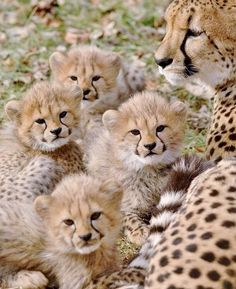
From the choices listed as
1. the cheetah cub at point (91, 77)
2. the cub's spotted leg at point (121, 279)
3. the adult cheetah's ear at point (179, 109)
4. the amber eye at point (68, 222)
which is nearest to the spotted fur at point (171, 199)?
the cub's spotted leg at point (121, 279)

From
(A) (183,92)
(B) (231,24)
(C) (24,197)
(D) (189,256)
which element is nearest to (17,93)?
(A) (183,92)

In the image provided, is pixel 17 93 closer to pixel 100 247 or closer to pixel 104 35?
pixel 104 35

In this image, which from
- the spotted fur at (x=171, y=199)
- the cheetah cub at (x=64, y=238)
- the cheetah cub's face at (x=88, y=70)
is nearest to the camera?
the spotted fur at (x=171, y=199)

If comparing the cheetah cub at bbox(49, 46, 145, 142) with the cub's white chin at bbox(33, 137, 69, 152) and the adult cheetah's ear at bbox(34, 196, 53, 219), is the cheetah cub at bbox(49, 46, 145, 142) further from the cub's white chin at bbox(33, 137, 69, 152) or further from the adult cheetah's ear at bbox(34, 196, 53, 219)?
the adult cheetah's ear at bbox(34, 196, 53, 219)

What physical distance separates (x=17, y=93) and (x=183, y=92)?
3.59ft

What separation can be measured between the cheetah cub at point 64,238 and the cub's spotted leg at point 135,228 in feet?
1.97

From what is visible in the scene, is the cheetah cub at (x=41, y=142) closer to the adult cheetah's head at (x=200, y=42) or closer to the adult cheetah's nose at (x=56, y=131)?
the adult cheetah's nose at (x=56, y=131)

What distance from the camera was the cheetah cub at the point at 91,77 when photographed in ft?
18.3

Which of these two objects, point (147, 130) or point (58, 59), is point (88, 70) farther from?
point (147, 130)

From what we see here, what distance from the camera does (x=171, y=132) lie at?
471 centimetres

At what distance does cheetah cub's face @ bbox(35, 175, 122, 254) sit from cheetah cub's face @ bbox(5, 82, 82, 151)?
87 cm

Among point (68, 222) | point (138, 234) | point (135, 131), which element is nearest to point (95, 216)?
point (68, 222)

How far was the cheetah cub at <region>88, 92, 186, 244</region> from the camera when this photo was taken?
464 cm

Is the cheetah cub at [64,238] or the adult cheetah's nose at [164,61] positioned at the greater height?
the adult cheetah's nose at [164,61]
